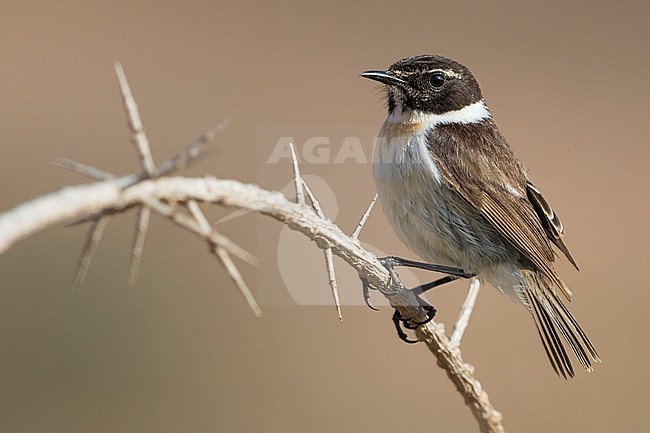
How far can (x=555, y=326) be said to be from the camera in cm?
358

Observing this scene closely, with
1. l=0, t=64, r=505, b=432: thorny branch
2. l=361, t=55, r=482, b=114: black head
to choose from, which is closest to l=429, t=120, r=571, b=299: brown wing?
l=361, t=55, r=482, b=114: black head

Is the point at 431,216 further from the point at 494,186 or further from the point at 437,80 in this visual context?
the point at 437,80

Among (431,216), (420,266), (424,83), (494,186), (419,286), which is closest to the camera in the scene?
(420,266)

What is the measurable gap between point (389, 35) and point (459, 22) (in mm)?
1004

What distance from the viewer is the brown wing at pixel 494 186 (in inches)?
141

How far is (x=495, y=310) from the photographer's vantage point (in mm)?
7906

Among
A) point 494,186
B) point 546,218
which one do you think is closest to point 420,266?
point 494,186

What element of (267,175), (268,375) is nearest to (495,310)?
(268,375)

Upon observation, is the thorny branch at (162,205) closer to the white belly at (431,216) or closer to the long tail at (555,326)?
the white belly at (431,216)

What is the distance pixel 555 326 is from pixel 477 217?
21.9 inches

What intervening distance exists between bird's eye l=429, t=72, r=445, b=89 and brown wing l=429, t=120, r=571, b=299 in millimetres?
224

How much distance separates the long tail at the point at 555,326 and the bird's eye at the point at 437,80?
0.97 metres

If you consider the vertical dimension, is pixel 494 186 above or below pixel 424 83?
below

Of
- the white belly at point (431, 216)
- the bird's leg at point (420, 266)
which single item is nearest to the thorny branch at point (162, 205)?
the bird's leg at point (420, 266)
